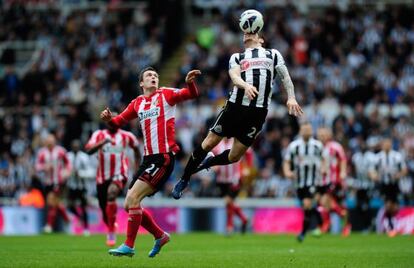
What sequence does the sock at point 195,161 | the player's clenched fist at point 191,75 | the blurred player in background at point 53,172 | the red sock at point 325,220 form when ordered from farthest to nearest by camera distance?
1. the blurred player in background at point 53,172
2. the red sock at point 325,220
3. the sock at point 195,161
4. the player's clenched fist at point 191,75

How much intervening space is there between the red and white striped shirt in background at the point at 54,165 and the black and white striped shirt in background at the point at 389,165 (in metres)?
7.90

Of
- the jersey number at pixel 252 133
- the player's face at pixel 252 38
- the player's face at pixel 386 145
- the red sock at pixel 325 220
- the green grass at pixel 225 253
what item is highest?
the player's face at pixel 252 38

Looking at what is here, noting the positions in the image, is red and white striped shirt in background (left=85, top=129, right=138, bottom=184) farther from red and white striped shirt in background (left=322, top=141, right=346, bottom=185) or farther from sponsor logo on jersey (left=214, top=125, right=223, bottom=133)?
sponsor logo on jersey (left=214, top=125, right=223, bottom=133)

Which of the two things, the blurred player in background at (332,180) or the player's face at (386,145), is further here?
the player's face at (386,145)

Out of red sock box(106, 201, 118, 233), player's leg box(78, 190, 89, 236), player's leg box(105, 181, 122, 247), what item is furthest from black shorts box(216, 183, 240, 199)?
red sock box(106, 201, 118, 233)

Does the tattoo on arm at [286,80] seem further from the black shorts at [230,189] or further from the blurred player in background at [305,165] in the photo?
the black shorts at [230,189]

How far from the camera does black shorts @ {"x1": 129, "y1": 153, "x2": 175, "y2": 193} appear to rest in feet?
46.2

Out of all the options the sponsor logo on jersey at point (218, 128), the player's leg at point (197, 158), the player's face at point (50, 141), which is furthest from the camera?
the player's face at point (50, 141)

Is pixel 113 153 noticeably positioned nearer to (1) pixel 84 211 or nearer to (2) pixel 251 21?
(1) pixel 84 211

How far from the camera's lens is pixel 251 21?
46.8 feet

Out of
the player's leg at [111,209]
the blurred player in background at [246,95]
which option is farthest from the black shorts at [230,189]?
the blurred player in background at [246,95]

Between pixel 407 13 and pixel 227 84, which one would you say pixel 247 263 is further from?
pixel 407 13

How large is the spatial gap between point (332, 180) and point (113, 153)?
274 inches

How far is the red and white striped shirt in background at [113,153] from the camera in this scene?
66.1 ft
